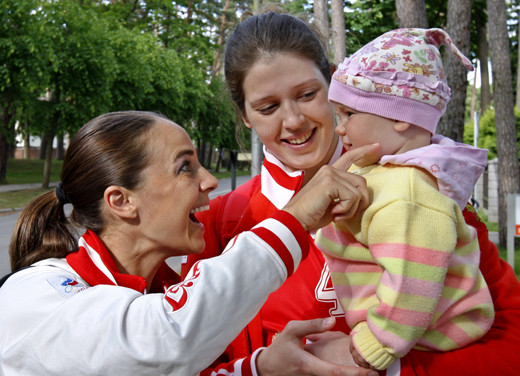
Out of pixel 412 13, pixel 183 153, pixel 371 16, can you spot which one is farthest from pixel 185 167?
pixel 371 16

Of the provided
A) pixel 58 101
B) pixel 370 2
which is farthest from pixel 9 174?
pixel 370 2

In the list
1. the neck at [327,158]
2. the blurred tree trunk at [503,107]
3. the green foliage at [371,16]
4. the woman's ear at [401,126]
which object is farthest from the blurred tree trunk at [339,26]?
the woman's ear at [401,126]

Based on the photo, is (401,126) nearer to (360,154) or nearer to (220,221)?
(360,154)

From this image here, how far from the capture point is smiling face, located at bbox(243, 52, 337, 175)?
258cm

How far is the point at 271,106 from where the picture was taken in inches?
104

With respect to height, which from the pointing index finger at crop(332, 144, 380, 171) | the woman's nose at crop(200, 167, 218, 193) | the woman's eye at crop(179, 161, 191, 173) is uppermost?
the pointing index finger at crop(332, 144, 380, 171)

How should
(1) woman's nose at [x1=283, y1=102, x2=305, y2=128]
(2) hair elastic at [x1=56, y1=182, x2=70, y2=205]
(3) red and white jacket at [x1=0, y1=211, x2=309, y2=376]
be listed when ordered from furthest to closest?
(1) woman's nose at [x1=283, y1=102, x2=305, y2=128], (2) hair elastic at [x1=56, y1=182, x2=70, y2=205], (3) red and white jacket at [x1=0, y1=211, x2=309, y2=376]

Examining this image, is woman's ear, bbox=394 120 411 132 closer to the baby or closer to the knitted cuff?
the baby

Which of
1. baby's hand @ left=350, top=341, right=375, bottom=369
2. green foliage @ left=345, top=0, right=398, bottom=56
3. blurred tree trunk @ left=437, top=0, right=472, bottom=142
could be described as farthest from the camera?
green foliage @ left=345, top=0, right=398, bottom=56

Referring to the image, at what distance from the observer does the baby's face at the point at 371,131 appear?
2092 mm

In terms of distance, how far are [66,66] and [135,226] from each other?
22.5m

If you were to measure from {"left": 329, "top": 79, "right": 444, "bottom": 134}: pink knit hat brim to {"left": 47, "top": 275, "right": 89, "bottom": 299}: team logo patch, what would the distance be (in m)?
1.06

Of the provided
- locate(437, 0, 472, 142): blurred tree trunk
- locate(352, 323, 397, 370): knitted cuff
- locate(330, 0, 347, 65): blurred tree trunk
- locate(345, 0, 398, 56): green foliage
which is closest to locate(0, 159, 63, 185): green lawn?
locate(345, 0, 398, 56): green foliage

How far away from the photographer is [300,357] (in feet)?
6.35
